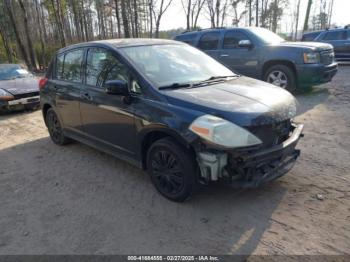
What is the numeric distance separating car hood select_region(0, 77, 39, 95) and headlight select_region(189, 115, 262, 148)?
7193 mm

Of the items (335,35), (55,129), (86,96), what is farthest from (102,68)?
(335,35)

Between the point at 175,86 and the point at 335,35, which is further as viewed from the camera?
the point at 335,35

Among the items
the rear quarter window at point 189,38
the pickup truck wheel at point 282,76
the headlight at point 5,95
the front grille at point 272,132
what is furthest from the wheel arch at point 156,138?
the rear quarter window at point 189,38

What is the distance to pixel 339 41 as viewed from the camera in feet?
46.5

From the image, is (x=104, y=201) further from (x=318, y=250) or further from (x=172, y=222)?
(x=318, y=250)

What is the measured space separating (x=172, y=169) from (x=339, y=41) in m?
14.0

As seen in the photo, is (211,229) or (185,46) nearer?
(211,229)

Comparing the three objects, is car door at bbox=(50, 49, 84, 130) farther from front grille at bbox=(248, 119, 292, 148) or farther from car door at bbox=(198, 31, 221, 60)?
car door at bbox=(198, 31, 221, 60)

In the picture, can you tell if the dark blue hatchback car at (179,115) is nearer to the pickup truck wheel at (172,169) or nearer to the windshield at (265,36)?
the pickup truck wheel at (172,169)

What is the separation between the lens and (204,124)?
2.97m

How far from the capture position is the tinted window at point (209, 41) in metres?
9.45

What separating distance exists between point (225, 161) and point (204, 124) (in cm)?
42

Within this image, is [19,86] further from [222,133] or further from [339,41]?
[339,41]

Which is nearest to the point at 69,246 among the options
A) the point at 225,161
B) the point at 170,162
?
the point at 170,162
